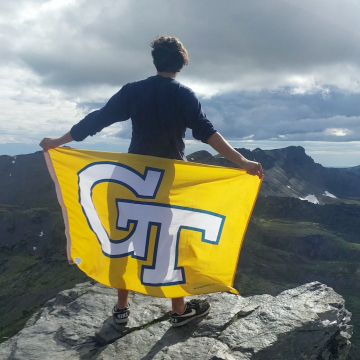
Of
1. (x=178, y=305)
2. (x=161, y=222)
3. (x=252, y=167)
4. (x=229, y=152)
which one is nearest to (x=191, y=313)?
(x=178, y=305)

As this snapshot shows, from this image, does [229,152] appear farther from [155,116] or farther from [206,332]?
[206,332]

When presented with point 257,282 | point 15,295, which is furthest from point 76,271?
point 257,282

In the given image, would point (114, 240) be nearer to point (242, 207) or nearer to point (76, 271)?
point (242, 207)

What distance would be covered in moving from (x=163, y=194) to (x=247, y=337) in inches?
142

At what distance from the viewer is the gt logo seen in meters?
7.70

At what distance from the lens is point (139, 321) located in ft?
29.2

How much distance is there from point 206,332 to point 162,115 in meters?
4.84

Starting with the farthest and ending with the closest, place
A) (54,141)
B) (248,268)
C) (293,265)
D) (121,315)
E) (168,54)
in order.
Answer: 1. (293,265)
2. (248,268)
3. (121,315)
4. (54,141)
5. (168,54)

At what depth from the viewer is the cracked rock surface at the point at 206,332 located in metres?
7.58

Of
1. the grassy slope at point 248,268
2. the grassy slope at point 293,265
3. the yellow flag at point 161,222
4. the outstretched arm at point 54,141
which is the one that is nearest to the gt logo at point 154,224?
the yellow flag at point 161,222

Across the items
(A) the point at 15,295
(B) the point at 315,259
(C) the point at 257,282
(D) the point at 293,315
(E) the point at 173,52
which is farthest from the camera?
(B) the point at 315,259

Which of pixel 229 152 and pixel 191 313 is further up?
pixel 229 152

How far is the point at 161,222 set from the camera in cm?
769

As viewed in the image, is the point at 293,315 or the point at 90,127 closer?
the point at 90,127
